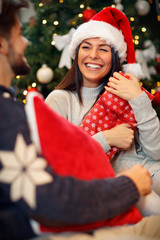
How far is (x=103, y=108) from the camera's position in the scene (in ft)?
4.69

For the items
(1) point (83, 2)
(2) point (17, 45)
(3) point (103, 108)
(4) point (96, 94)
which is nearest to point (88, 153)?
(2) point (17, 45)

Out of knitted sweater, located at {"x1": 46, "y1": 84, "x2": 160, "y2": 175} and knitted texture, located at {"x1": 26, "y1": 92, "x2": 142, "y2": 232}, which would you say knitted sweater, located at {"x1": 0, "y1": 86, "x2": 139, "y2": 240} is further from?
knitted sweater, located at {"x1": 46, "y1": 84, "x2": 160, "y2": 175}

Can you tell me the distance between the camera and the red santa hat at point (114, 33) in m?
1.55

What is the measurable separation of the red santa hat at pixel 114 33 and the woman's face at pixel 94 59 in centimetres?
4

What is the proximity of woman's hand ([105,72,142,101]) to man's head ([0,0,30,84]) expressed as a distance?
2.37ft

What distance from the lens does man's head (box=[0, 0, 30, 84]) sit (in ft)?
2.41

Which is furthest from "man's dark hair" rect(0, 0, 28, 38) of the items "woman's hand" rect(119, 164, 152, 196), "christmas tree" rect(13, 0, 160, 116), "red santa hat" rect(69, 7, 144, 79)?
"christmas tree" rect(13, 0, 160, 116)

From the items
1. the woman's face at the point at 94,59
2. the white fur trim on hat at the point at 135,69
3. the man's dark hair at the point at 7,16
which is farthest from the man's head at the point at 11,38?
the white fur trim on hat at the point at 135,69

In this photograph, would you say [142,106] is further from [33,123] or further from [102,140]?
[33,123]

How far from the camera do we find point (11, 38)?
0.75m

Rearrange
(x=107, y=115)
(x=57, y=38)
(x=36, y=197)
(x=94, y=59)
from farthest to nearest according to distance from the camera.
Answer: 1. (x=57, y=38)
2. (x=94, y=59)
3. (x=107, y=115)
4. (x=36, y=197)

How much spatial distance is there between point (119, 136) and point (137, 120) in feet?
0.46

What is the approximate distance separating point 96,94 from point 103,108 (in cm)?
24

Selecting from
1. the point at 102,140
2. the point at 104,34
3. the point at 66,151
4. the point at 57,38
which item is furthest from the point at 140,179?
the point at 57,38
